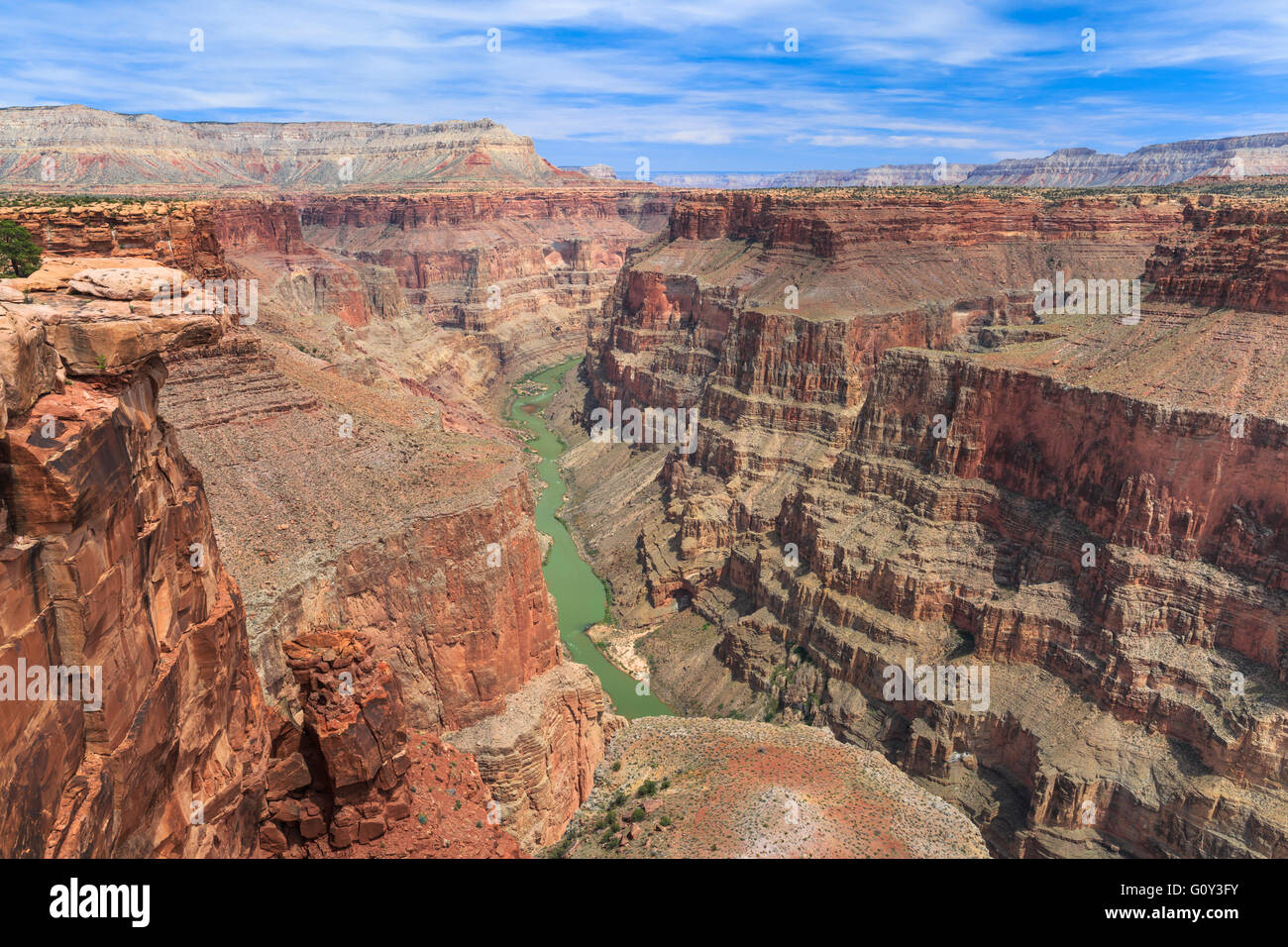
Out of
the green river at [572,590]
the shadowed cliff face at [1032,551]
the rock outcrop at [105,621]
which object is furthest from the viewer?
the green river at [572,590]

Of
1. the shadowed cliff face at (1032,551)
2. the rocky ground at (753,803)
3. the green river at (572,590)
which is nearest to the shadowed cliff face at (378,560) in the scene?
the rocky ground at (753,803)

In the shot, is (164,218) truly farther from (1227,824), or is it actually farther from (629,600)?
(1227,824)

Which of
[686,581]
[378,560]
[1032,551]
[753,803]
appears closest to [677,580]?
[686,581]

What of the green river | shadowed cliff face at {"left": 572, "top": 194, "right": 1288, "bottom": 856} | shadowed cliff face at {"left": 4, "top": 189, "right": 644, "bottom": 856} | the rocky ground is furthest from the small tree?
shadowed cliff face at {"left": 572, "top": 194, "right": 1288, "bottom": 856}

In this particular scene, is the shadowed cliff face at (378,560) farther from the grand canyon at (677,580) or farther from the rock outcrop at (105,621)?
the rock outcrop at (105,621)
